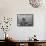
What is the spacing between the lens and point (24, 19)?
4430 millimetres

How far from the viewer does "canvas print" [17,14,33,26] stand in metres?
4.41

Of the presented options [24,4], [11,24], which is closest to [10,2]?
[24,4]

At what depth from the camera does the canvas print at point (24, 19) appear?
4.41m

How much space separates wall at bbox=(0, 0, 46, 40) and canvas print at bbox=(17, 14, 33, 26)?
11cm

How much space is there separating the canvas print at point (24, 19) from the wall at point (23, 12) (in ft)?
0.35

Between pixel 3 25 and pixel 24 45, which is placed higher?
pixel 3 25

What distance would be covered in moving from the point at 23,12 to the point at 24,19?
252mm

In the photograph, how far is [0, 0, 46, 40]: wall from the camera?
438 cm

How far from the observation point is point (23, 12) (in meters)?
4.43

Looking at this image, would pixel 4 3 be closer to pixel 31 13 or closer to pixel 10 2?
pixel 10 2

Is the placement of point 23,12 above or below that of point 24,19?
above

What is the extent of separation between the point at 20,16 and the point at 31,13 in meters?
0.41

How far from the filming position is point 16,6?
445 centimetres

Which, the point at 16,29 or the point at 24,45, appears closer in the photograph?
Answer: the point at 24,45
